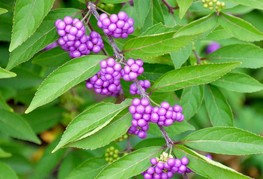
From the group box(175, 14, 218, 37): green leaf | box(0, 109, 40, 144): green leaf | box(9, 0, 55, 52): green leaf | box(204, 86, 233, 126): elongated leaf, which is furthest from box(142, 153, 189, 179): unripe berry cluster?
box(0, 109, 40, 144): green leaf

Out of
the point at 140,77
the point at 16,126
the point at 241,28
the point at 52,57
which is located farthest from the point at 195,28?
the point at 16,126

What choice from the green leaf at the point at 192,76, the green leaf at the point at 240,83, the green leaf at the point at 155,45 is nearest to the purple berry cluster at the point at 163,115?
the green leaf at the point at 192,76

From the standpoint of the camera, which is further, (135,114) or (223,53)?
(223,53)

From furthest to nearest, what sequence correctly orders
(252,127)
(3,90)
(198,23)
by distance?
1. (252,127)
2. (3,90)
3. (198,23)

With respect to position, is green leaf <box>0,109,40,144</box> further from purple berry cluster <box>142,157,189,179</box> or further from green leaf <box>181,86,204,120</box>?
purple berry cluster <box>142,157,189,179</box>

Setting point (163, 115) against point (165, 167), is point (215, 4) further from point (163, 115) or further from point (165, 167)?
point (165, 167)

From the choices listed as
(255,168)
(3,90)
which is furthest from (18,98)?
(255,168)

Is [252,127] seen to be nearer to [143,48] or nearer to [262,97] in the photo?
[262,97]
